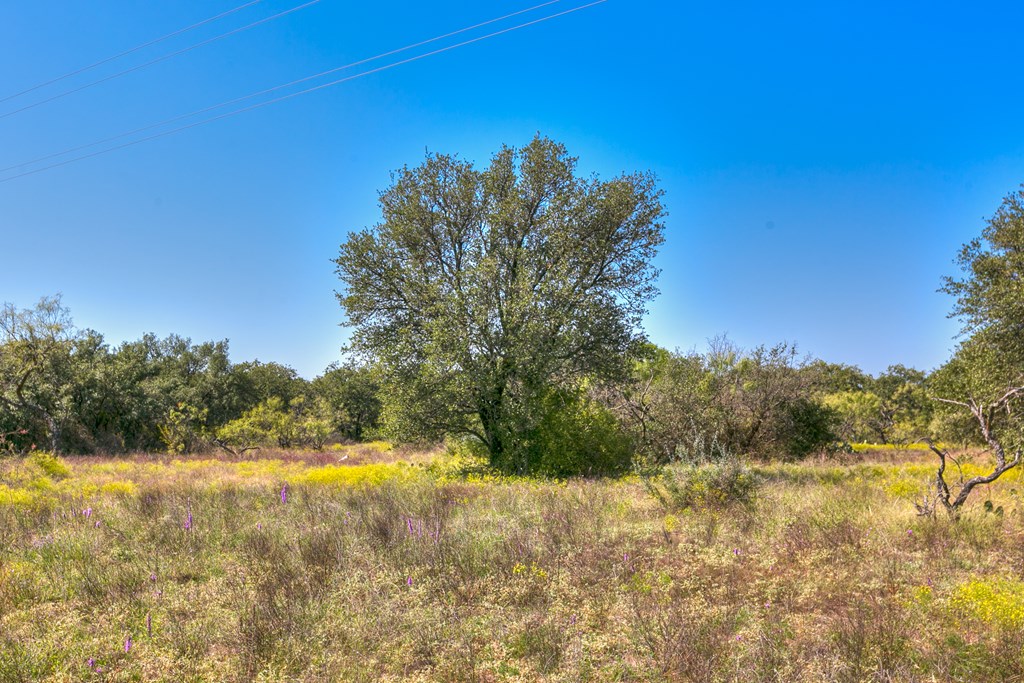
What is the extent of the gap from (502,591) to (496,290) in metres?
12.3

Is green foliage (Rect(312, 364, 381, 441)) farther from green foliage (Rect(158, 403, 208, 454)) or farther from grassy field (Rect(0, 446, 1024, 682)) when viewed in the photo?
grassy field (Rect(0, 446, 1024, 682))

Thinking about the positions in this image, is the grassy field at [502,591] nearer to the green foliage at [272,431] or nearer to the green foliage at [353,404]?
the green foliage at [272,431]

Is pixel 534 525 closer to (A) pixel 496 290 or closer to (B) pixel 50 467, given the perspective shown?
(A) pixel 496 290

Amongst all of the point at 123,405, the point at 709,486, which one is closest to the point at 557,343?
the point at 709,486

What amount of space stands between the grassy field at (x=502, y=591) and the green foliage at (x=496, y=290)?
758cm

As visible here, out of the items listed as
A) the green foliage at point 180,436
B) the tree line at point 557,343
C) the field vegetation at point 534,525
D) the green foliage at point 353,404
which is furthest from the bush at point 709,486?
the green foliage at point 353,404

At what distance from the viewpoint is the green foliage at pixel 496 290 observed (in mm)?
15891

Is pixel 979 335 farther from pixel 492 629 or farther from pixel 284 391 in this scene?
pixel 284 391

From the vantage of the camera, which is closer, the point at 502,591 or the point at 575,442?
the point at 502,591

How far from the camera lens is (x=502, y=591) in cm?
491

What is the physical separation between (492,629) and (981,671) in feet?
11.5

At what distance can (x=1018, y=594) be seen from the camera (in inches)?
190

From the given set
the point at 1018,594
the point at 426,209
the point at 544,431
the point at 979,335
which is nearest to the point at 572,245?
the point at 426,209

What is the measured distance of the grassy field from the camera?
3.75 m
